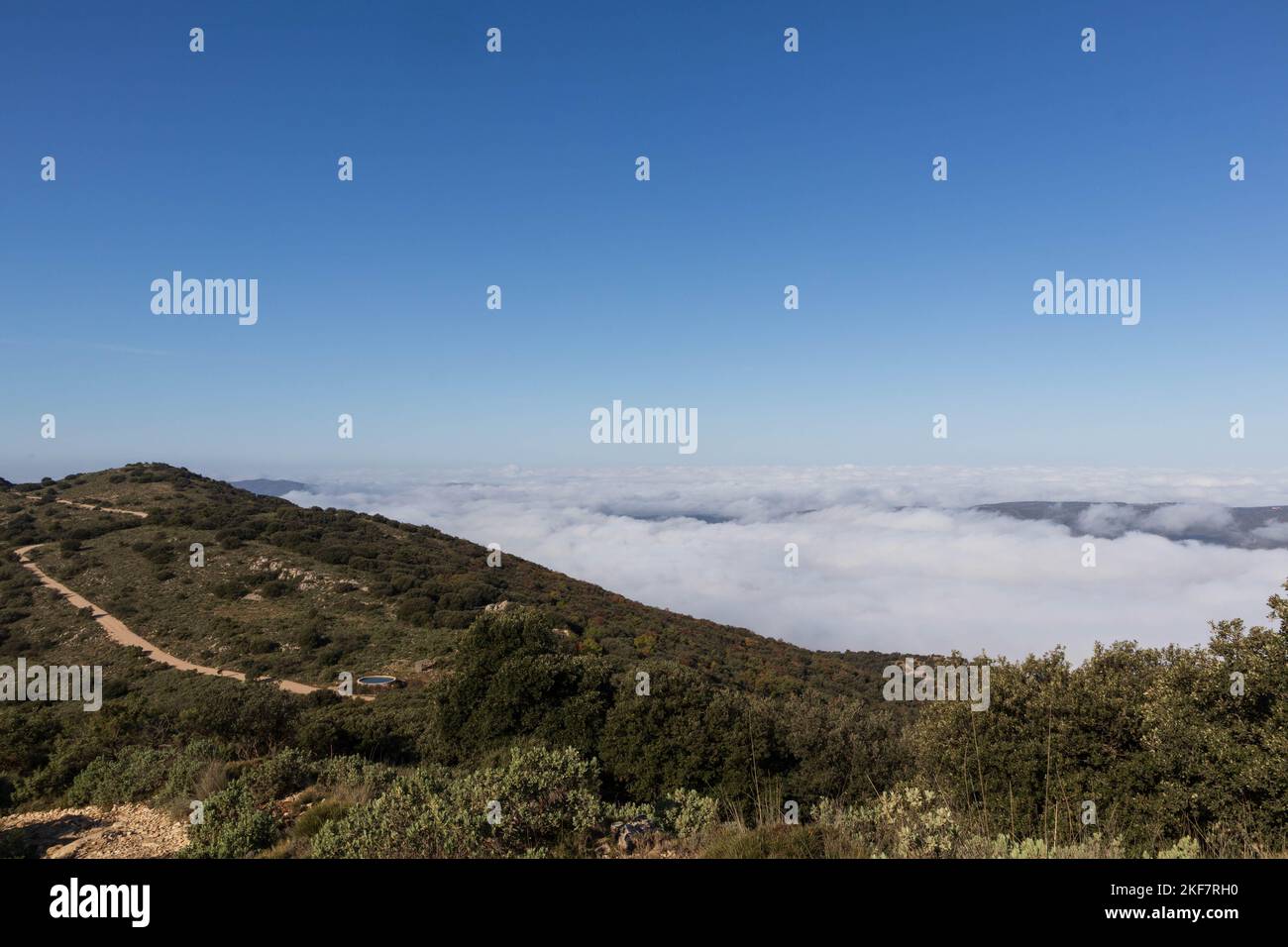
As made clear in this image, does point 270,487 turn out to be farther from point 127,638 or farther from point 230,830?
point 230,830

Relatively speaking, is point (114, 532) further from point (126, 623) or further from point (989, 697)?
point (989, 697)

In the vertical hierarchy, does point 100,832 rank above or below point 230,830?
below

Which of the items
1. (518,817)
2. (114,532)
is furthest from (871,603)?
(518,817)

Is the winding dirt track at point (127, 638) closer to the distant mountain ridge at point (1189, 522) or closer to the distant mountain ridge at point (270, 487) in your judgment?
the distant mountain ridge at point (270, 487)

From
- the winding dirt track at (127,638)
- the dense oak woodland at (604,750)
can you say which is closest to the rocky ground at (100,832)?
the dense oak woodland at (604,750)

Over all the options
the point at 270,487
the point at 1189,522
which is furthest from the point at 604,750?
the point at 1189,522

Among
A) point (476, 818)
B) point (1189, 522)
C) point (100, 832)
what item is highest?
point (476, 818)
